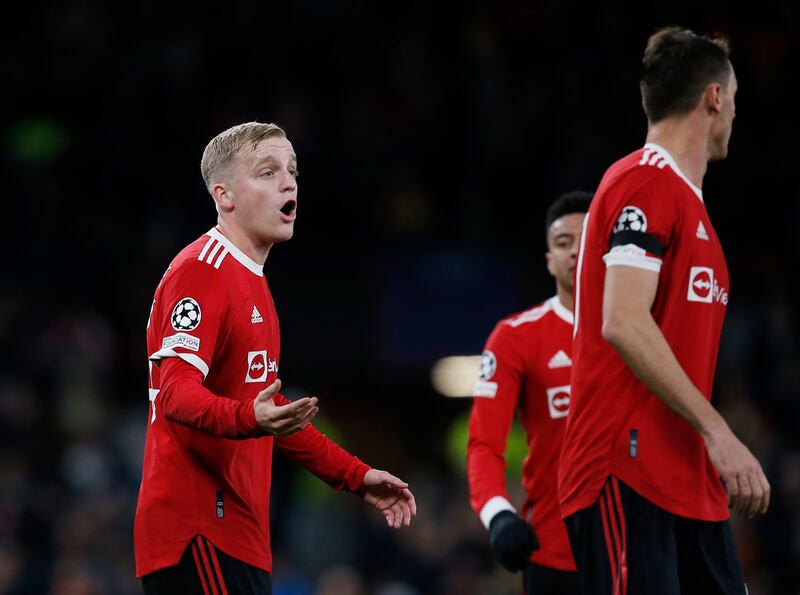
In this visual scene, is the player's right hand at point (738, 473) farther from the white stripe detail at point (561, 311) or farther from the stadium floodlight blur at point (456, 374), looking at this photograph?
the stadium floodlight blur at point (456, 374)

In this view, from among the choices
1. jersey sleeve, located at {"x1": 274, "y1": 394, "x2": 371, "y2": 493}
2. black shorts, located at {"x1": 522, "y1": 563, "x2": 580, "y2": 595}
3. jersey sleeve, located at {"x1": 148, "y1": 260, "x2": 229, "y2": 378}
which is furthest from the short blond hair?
black shorts, located at {"x1": 522, "y1": 563, "x2": 580, "y2": 595}

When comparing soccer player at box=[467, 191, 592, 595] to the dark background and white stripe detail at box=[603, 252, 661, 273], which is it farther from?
the dark background

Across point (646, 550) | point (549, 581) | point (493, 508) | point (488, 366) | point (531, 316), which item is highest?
point (531, 316)

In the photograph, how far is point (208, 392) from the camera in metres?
4.04

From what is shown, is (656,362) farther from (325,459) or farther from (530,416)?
(530,416)

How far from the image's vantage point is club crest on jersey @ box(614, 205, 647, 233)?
13.9 ft

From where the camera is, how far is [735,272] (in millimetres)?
12438

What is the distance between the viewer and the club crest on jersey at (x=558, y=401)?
230 inches

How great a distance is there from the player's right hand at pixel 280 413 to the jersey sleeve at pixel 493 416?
198cm

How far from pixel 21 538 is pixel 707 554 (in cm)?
736

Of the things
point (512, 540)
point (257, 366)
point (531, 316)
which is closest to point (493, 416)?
point (531, 316)

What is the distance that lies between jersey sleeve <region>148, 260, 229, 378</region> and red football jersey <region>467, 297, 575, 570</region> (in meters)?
1.83

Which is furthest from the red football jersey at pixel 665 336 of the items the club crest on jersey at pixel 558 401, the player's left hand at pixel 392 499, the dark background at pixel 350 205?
the dark background at pixel 350 205

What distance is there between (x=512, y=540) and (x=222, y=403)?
1.86 m
